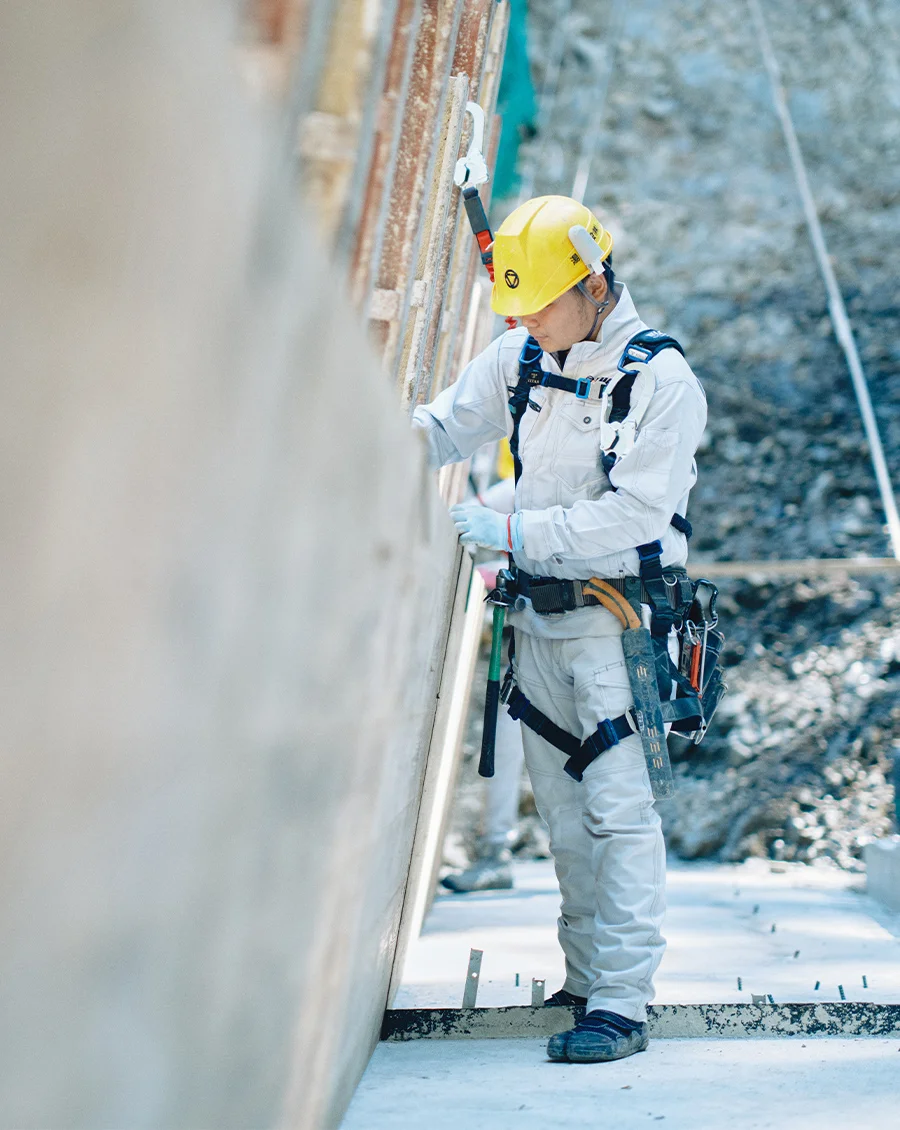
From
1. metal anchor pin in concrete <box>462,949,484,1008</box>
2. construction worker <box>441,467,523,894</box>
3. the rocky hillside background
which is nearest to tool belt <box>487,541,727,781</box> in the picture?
metal anchor pin in concrete <box>462,949,484,1008</box>

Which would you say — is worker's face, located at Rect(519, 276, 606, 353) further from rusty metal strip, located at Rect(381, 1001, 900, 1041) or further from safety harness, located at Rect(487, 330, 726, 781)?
rusty metal strip, located at Rect(381, 1001, 900, 1041)

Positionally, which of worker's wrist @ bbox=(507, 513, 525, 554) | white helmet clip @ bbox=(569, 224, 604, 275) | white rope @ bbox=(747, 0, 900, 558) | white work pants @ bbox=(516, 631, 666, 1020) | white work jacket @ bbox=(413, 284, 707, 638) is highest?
white rope @ bbox=(747, 0, 900, 558)

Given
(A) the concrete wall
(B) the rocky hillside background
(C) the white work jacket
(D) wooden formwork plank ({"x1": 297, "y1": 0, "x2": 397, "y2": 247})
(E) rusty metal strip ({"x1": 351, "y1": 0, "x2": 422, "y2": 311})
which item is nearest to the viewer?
(A) the concrete wall

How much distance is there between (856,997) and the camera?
334cm

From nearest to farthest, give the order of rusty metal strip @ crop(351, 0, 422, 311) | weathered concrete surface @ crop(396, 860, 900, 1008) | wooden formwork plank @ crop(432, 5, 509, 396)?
rusty metal strip @ crop(351, 0, 422, 311) < weathered concrete surface @ crop(396, 860, 900, 1008) < wooden formwork plank @ crop(432, 5, 509, 396)

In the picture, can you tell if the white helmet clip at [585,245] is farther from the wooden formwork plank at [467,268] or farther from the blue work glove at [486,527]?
the blue work glove at [486,527]

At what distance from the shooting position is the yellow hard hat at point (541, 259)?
3051 mm

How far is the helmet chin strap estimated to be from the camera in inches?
122

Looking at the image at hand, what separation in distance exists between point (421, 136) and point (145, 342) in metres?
1.83

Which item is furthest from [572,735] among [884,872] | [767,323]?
[767,323]

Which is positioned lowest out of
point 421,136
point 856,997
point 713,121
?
point 856,997

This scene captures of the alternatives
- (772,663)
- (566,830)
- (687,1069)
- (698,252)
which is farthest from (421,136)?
(698,252)

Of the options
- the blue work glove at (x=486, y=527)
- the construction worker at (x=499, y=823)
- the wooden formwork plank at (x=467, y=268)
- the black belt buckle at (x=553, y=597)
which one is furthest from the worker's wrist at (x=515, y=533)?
the construction worker at (x=499, y=823)

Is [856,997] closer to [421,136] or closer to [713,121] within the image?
[421,136]
